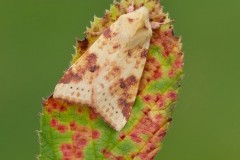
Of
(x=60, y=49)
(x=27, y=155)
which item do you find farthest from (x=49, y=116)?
(x=60, y=49)

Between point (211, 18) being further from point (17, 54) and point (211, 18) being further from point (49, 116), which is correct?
point (49, 116)

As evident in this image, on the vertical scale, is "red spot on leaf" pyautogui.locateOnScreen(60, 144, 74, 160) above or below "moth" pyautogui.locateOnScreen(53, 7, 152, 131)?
below

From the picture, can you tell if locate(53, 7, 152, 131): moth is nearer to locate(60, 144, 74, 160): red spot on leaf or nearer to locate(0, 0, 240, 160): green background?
locate(60, 144, 74, 160): red spot on leaf

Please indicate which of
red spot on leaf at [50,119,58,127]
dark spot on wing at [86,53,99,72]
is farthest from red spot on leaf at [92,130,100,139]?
dark spot on wing at [86,53,99,72]

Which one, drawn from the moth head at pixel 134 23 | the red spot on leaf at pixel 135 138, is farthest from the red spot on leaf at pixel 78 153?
the moth head at pixel 134 23

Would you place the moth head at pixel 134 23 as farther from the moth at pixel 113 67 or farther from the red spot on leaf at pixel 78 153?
the red spot on leaf at pixel 78 153

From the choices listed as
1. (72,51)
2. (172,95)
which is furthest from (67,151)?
(72,51)

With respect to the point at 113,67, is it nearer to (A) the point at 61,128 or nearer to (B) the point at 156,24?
(B) the point at 156,24
